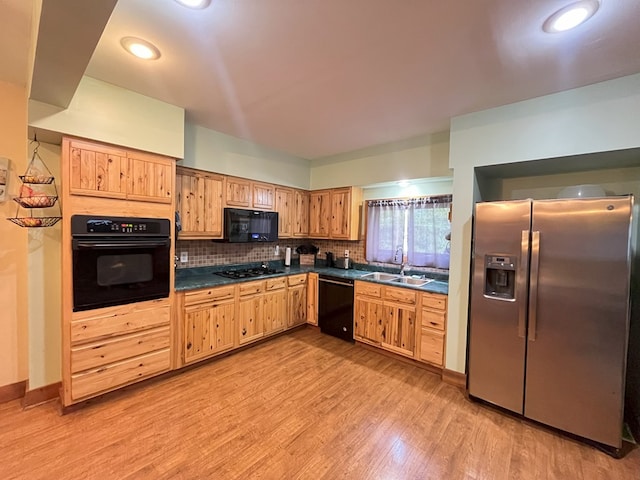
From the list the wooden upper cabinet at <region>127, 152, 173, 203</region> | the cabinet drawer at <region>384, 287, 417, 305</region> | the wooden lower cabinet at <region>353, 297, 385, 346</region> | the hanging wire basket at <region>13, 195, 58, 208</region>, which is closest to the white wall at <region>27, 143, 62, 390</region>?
the hanging wire basket at <region>13, 195, 58, 208</region>

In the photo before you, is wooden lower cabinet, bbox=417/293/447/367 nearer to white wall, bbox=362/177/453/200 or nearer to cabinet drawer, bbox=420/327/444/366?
cabinet drawer, bbox=420/327/444/366

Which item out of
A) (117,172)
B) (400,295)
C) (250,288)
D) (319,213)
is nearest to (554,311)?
(400,295)

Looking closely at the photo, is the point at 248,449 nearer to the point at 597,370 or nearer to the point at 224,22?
the point at 597,370

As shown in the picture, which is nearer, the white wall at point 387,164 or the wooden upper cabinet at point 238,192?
the white wall at point 387,164

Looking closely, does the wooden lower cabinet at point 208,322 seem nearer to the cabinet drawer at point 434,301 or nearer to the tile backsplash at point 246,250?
the tile backsplash at point 246,250

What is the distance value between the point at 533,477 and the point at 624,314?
1241mm

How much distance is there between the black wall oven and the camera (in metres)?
2.17

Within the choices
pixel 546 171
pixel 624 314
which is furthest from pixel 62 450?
pixel 546 171

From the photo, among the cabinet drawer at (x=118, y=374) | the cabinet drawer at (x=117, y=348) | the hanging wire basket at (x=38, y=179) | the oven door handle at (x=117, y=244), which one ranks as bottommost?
the cabinet drawer at (x=118, y=374)

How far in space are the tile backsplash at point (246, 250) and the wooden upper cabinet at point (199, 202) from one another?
35 cm

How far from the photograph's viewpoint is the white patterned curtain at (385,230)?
3.93 meters

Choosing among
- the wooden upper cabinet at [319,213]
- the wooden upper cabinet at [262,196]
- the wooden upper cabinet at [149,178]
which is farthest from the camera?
the wooden upper cabinet at [319,213]

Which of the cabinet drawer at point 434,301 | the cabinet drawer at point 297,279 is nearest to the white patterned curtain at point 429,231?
the cabinet drawer at point 434,301

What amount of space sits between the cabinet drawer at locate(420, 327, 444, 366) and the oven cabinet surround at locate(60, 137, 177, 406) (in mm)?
2651
